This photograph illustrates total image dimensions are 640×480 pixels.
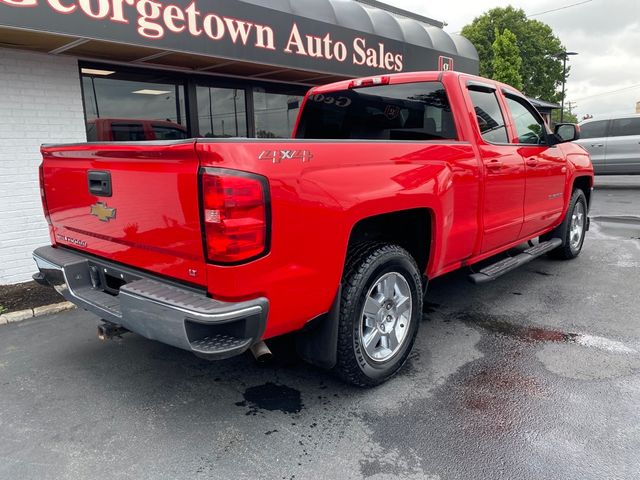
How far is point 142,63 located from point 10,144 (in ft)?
6.49

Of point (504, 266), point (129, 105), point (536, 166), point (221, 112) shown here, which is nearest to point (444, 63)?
point (221, 112)

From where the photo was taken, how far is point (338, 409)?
2.89m

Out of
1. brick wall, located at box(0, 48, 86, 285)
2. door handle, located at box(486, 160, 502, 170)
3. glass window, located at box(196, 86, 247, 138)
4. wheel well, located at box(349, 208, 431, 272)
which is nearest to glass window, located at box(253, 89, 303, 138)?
glass window, located at box(196, 86, 247, 138)

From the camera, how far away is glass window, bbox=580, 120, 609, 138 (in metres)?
14.0

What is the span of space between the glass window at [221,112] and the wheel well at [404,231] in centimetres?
484

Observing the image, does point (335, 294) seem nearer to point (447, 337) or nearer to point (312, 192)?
point (312, 192)

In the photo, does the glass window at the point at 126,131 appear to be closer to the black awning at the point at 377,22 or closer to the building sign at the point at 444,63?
the black awning at the point at 377,22

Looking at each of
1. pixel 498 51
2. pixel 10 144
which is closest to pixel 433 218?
pixel 10 144

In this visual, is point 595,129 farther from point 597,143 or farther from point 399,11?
point 399,11

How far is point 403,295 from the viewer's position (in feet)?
10.6

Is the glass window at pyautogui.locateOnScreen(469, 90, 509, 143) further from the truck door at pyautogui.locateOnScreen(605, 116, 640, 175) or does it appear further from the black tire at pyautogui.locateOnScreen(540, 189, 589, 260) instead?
the truck door at pyautogui.locateOnScreen(605, 116, 640, 175)

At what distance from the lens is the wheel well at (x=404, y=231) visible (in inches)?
122

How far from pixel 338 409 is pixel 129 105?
A: 17.7 ft

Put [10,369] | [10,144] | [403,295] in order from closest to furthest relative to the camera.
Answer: [403,295]
[10,369]
[10,144]
